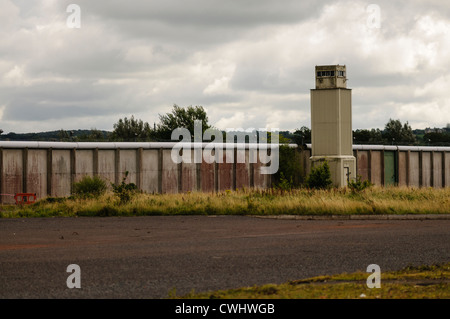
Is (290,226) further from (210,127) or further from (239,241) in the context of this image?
(210,127)

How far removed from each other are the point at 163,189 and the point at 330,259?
26916mm

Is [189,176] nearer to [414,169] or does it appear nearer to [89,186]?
[89,186]

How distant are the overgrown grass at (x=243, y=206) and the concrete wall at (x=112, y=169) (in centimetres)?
727

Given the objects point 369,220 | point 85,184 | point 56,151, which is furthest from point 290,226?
point 56,151

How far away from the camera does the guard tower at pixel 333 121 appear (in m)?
36.2

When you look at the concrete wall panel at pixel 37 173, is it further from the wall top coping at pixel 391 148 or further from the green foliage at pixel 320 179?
the wall top coping at pixel 391 148

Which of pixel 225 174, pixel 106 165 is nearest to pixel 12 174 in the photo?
pixel 106 165

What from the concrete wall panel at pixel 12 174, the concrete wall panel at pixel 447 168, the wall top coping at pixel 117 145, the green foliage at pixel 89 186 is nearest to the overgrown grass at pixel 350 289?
the green foliage at pixel 89 186

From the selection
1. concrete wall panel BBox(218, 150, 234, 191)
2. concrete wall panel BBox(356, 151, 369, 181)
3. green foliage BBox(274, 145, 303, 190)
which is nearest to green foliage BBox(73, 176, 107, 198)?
concrete wall panel BBox(218, 150, 234, 191)

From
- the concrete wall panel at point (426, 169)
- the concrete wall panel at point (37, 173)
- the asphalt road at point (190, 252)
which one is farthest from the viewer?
the concrete wall panel at point (426, 169)

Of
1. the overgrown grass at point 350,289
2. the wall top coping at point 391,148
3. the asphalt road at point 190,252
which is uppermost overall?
the wall top coping at point 391,148

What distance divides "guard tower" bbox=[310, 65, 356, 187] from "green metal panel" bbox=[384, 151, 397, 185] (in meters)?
11.6

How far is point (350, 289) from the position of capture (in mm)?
8445
